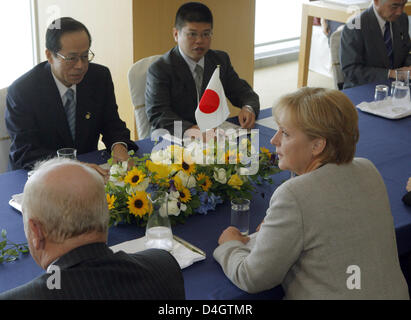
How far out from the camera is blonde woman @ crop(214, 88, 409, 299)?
158cm

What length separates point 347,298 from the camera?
1.59 meters

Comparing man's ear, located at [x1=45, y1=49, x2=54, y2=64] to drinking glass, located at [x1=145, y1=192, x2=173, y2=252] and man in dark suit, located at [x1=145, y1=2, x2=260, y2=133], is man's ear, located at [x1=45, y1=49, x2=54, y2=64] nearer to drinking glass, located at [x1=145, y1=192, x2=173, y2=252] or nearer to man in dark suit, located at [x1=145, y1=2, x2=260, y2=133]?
man in dark suit, located at [x1=145, y1=2, x2=260, y2=133]

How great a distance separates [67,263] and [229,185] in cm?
100

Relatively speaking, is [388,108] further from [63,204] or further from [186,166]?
[63,204]

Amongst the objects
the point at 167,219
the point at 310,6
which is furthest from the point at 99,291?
the point at 310,6

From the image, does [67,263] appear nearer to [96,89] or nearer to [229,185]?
[229,185]

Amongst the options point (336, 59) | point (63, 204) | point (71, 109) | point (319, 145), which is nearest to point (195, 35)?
point (71, 109)

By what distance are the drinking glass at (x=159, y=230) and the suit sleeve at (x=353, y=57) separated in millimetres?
2691

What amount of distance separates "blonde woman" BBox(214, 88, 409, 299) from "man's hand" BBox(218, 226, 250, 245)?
0.13m

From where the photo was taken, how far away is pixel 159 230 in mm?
1849

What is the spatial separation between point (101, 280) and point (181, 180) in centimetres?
Result: 85

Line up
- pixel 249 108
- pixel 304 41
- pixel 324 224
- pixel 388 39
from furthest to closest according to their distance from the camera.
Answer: pixel 304 41
pixel 388 39
pixel 249 108
pixel 324 224

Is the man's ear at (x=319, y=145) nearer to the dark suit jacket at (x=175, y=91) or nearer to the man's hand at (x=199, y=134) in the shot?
the man's hand at (x=199, y=134)

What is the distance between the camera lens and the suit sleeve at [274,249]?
1.56m
